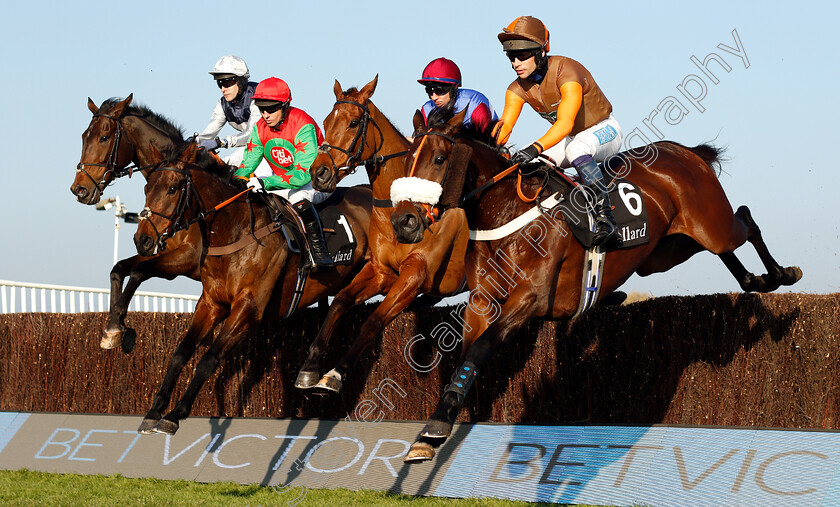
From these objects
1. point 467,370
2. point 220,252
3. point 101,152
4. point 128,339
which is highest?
point 101,152

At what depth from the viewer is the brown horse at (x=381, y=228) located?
658 cm

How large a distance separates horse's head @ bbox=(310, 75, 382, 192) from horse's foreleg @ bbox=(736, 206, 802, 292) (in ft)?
8.63

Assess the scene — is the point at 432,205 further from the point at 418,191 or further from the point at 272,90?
the point at 272,90

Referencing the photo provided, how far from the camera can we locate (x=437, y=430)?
4426mm

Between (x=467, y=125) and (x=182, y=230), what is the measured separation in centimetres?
314

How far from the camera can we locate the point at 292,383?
874 cm

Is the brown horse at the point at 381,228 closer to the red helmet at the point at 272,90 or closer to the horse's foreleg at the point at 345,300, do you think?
the horse's foreleg at the point at 345,300

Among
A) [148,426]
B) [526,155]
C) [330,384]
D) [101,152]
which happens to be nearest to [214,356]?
[148,426]

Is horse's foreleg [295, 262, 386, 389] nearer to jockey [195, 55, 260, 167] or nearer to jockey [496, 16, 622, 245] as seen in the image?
jockey [496, 16, 622, 245]

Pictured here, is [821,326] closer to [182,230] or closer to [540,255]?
[540,255]

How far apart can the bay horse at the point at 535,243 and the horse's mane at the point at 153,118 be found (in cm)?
372

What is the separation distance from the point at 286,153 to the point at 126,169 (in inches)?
55.7

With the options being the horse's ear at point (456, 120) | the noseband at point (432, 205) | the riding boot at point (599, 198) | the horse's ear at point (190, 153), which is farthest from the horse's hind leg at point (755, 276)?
the horse's ear at point (190, 153)

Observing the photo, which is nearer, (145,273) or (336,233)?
(145,273)
